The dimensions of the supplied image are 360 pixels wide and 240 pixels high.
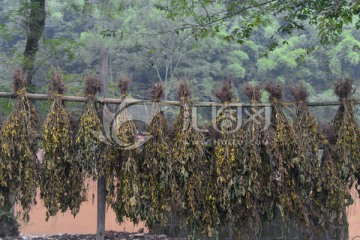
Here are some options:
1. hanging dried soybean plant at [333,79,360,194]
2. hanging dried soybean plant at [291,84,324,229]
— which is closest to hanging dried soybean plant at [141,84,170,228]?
hanging dried soybean plant at [291,84,324,229]

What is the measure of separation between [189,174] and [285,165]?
2.79ft

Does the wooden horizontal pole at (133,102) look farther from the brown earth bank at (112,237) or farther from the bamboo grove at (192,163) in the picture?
the brown earth bank at (112,237)

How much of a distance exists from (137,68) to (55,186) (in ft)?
49.8

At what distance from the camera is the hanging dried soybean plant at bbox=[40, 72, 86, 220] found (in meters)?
4.11

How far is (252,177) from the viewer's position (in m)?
4.12

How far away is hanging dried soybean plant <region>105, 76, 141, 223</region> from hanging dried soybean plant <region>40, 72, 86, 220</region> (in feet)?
Result: 0.93

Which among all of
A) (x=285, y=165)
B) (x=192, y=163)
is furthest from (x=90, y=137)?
(x=285, y=165)

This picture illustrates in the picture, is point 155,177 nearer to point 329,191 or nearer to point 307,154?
point 307,154

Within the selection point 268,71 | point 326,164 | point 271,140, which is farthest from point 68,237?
point 268,71

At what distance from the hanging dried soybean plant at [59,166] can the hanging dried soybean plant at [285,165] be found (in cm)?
172

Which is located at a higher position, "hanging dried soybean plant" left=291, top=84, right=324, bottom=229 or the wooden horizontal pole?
the wooden horizontal pole

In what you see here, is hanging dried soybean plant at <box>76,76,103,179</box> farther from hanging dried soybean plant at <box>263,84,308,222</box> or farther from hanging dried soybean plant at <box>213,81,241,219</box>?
hanging dried soybean plant at <box>263,84,308,222</box>

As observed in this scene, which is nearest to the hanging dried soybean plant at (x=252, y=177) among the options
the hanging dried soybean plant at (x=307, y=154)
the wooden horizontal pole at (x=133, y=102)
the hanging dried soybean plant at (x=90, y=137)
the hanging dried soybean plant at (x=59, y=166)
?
the wooden horizontal pole at (x=133, y=102)

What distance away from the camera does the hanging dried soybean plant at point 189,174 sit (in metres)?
4.13
